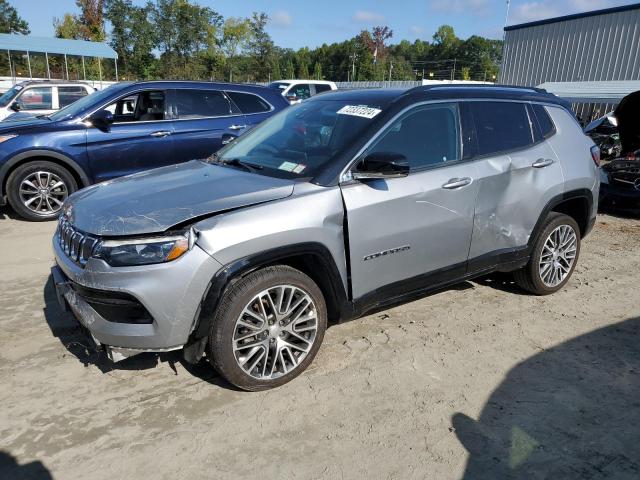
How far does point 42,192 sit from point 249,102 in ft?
10.4

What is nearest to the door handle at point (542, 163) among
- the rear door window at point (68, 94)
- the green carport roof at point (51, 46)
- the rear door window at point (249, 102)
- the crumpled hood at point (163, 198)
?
the crumpled hood at point (163, 198)

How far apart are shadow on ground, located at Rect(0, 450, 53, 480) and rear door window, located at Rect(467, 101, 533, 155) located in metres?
3.43

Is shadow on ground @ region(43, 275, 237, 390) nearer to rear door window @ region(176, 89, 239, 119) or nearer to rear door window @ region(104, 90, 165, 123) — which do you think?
rear door window @ region(104, 90, 165, 123)

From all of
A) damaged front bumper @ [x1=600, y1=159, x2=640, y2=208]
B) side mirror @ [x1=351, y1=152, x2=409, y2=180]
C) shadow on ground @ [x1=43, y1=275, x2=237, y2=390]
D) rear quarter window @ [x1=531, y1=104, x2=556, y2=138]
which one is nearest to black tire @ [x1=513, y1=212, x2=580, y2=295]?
rear quarter window @ [x1=531, y1=104, x2=556, y2=138]

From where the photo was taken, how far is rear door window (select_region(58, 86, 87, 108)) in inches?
484

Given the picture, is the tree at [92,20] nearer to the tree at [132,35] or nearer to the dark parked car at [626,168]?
the tree at [132,35]

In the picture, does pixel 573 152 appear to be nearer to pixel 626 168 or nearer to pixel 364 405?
pixel 364 405

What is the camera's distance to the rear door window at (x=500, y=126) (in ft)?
12.7

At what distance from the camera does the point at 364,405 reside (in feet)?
9.77

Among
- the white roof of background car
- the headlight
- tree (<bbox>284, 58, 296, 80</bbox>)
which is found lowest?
the headlight

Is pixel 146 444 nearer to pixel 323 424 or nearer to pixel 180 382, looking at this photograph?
pixel 180 382

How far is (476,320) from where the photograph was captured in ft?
13.4

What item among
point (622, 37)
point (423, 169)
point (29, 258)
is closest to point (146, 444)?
point (423, 169)

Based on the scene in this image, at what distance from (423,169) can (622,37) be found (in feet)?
73.8
